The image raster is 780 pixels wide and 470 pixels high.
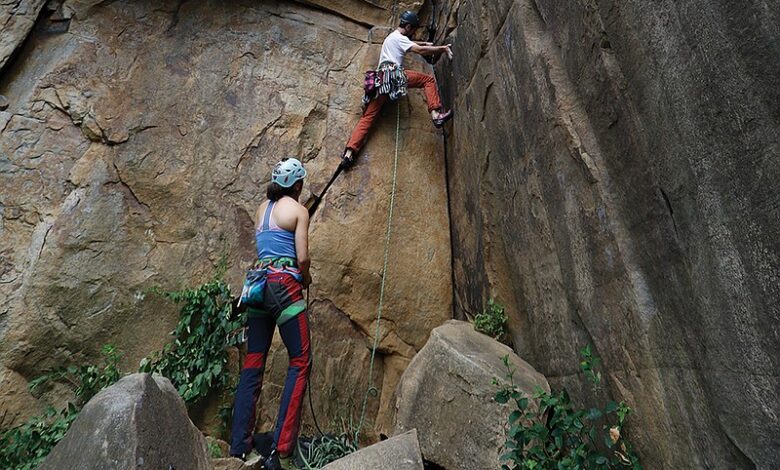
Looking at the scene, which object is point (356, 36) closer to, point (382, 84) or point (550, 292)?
point (382, 84)

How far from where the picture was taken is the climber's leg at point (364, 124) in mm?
5441

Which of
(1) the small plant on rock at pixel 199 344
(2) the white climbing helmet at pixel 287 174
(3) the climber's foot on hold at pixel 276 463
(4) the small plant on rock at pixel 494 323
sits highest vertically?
(2) the white climbing helmet at pixel 287 174

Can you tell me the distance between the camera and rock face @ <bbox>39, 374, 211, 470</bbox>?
231cm

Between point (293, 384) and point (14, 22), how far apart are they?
4705mm

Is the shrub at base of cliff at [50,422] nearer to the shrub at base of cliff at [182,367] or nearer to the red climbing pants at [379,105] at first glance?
the shrub at base of cliff at [182,367]

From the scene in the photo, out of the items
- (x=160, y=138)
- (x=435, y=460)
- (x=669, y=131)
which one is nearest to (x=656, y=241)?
(x=669, y=131)

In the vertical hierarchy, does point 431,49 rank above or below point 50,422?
above

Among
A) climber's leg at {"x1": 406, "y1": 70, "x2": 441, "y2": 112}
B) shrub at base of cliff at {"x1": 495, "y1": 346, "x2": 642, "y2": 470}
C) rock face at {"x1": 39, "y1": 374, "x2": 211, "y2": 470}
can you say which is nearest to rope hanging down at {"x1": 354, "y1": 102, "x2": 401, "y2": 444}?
climber's leg at {"x1": 406, "y1": 70, "x2": 441, "y2": 112}

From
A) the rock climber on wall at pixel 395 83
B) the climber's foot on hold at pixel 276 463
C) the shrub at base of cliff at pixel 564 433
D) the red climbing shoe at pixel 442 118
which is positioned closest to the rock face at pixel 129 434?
the climber's foot on hold at pixel 276 463

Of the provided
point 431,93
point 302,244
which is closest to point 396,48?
point 431,93

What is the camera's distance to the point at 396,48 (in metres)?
5.64

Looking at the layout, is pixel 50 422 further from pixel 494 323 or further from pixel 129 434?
pixel 494 323

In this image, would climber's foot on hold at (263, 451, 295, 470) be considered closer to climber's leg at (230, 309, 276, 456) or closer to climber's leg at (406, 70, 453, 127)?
climber's leg at (230, 309, 276, 456)

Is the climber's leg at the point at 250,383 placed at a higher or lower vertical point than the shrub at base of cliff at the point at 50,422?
higher
